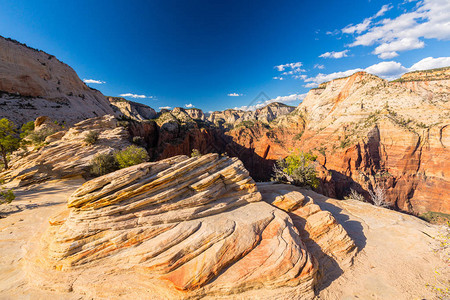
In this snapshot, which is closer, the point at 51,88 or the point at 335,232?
the point at 335,232

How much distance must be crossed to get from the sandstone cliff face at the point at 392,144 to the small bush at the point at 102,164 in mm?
46998

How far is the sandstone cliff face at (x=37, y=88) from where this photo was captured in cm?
3653

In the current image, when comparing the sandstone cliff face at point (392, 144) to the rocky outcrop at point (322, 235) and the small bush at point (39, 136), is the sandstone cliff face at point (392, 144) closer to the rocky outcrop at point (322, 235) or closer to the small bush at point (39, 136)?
the rocky outcrop at point (322, 235)

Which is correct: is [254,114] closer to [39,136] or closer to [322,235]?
[39,136]

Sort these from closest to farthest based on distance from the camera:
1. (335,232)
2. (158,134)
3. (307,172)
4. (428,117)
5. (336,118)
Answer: (335,232) < (307,172) < (428,117) < (158,134) < (336,118)

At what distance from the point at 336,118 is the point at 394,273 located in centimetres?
6560

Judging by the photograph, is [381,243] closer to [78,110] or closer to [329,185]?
[329,185]

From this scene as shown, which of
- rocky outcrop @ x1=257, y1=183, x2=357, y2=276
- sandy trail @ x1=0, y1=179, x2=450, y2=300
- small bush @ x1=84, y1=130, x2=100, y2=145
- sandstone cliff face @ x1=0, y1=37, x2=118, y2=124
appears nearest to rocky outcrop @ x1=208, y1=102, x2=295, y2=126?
sandstone cliff face @ x1=0, y1=37, x2=118, y2=124

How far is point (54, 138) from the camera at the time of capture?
81.8 ft

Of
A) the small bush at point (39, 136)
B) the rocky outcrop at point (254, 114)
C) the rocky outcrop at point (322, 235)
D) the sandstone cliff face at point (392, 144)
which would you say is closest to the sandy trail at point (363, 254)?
the rocky outcrop at point (322, 235)

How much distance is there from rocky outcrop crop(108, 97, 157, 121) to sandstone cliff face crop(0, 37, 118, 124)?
37.7 m

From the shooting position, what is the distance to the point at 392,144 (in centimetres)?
4509

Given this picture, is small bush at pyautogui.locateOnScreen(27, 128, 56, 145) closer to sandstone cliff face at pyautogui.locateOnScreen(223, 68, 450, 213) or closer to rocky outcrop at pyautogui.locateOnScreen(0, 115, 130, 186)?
rocky outcrop at pyautogui.locateOnScreen(0, 115, 130, 186)

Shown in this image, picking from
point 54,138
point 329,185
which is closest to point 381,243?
point 329,185
